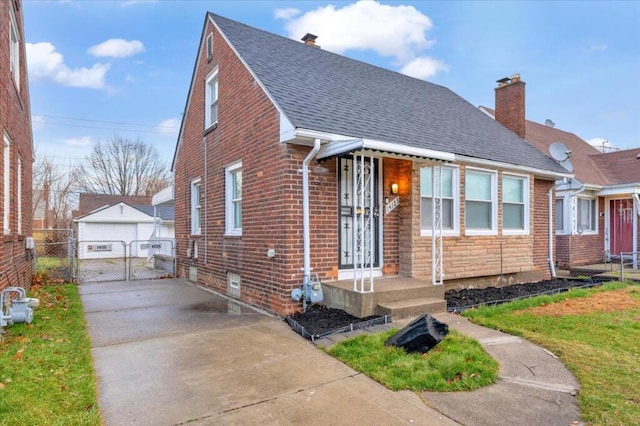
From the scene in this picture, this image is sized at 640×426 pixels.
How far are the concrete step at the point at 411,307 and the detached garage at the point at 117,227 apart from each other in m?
20.1

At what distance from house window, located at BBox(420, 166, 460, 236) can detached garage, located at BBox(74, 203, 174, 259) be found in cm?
1905

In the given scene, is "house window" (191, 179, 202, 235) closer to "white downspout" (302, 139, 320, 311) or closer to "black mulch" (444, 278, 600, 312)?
"white downspout" (302, 139, 320, 311)

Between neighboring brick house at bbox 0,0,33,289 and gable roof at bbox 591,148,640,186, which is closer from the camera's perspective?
neighboring brick house at bbox 0,0,33,289

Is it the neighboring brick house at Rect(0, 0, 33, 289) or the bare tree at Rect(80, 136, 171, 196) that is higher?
the bare tree at Rect(80, 136, 171, 196)

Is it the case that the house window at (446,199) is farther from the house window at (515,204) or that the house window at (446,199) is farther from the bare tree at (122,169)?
the bare tree at (122,169)

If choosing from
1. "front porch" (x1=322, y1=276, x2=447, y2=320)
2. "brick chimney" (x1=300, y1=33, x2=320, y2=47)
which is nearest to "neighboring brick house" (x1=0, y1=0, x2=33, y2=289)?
"front porch" (x1=322, y1=276, x2=447, y2=320)

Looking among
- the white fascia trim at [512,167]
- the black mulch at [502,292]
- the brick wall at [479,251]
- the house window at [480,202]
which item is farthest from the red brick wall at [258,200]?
the house window at [480,202]

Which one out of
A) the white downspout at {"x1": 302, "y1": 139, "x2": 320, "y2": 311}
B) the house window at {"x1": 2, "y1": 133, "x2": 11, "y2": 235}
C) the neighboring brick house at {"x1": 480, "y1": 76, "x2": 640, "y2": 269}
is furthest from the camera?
the neighboring brick house at {"x1": 480, "y1": 76, "x2": 640, "y2": 269}

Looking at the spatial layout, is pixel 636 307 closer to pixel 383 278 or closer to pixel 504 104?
pixel 383 278

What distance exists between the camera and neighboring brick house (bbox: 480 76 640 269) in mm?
11859

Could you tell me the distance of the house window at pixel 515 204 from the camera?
30.1 ft

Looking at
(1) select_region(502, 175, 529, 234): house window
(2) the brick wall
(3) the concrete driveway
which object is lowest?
(3) the concrete driveway

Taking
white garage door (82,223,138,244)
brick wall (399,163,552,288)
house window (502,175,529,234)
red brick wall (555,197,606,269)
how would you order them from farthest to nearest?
white garage door (82,223,138,244) → red brick wall (555,197,606,269) → house window (502,175,529,234) → brick wall (399,163,552,288)

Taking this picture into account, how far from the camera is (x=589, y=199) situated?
13766 mm
